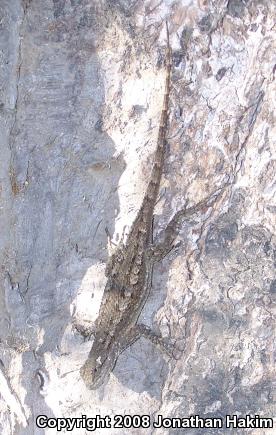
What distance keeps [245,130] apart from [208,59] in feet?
2.95

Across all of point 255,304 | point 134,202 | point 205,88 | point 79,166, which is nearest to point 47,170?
point 79,166

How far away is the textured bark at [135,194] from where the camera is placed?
17.0 ft

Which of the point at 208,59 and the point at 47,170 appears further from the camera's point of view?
the point at 47,170

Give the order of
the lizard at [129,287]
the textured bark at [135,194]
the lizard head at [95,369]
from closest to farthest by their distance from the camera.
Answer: the textured bark at [135,194] < the lizard at [129,287] < the lizard head at [95,369]

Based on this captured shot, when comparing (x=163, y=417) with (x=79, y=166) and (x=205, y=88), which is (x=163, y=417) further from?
(x=205, y=88)

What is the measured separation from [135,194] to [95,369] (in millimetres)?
2269

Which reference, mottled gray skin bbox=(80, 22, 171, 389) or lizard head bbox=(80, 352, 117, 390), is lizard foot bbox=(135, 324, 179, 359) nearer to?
mottled gray skin bbox=(80, 22, 171, 389)

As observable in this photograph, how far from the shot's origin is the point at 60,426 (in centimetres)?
649

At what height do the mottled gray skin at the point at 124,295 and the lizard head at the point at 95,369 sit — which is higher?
the mottled gray skin at the point at 124,295

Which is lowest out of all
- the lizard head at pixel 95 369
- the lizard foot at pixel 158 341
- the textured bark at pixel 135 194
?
the lizard head at pixel 95 369

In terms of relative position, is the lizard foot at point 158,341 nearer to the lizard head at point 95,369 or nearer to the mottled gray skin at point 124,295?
the mottled gray skin at point 124,295

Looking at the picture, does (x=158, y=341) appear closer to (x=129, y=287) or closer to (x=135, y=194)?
(x=129, y=287)

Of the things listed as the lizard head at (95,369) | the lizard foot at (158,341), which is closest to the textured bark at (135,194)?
the lizard foot at (158,341)

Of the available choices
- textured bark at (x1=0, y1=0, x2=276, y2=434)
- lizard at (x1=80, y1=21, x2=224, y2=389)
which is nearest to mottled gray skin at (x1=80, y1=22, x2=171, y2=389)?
lizard at (x1=80, y1=21, x2=224, y2=389)
